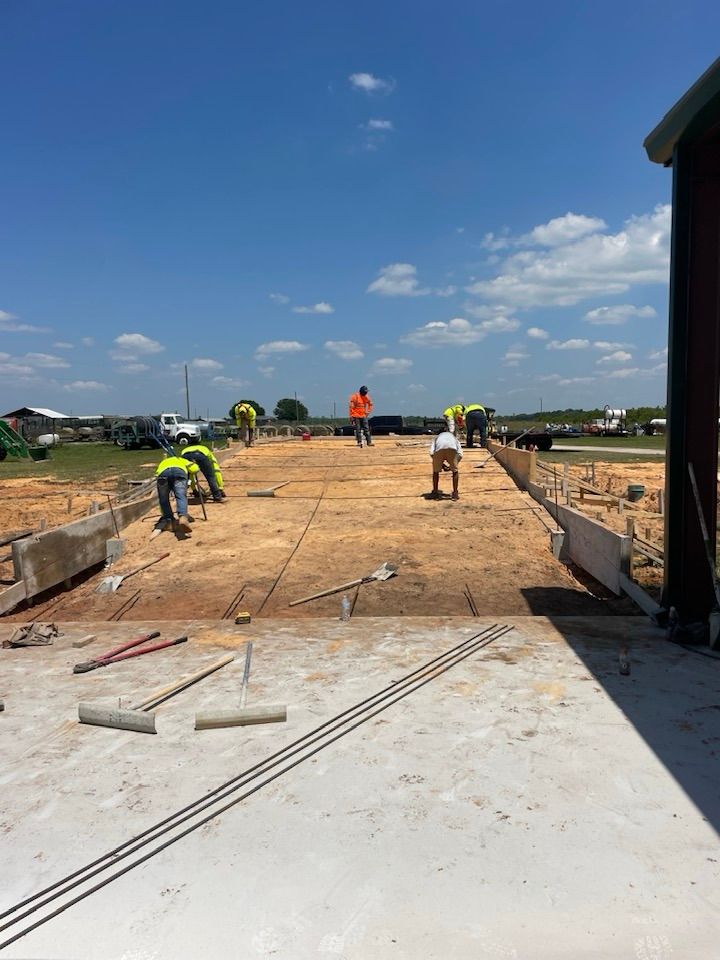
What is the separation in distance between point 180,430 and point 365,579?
2649 centimetres

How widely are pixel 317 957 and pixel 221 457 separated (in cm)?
1456

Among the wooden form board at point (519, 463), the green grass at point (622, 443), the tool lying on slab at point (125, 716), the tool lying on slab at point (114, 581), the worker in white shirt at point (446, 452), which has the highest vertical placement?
the worker in white shirt at point (446, 452)

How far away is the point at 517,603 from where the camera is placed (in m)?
6.75

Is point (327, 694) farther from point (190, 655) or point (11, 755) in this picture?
point (11, 755)

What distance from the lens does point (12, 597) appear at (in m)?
6.68

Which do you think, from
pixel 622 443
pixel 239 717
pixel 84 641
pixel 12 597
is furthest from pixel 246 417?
pixel 622 443

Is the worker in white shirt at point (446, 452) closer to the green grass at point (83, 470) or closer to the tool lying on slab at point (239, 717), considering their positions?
the tool lying on slab at point (239, 717)

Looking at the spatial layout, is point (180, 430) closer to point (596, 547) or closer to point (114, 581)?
point (114, 581)

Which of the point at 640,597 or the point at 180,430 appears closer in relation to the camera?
the point at 640,597

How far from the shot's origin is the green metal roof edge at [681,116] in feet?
14.0

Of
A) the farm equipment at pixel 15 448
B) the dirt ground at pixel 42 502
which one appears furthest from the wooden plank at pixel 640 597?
the farm equipment at pixel 15 448

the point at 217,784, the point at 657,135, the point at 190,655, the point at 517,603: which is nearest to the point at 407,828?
the point at 217,784

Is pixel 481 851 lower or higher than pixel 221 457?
lower

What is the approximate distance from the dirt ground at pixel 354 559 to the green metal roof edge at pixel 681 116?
3.91 m
